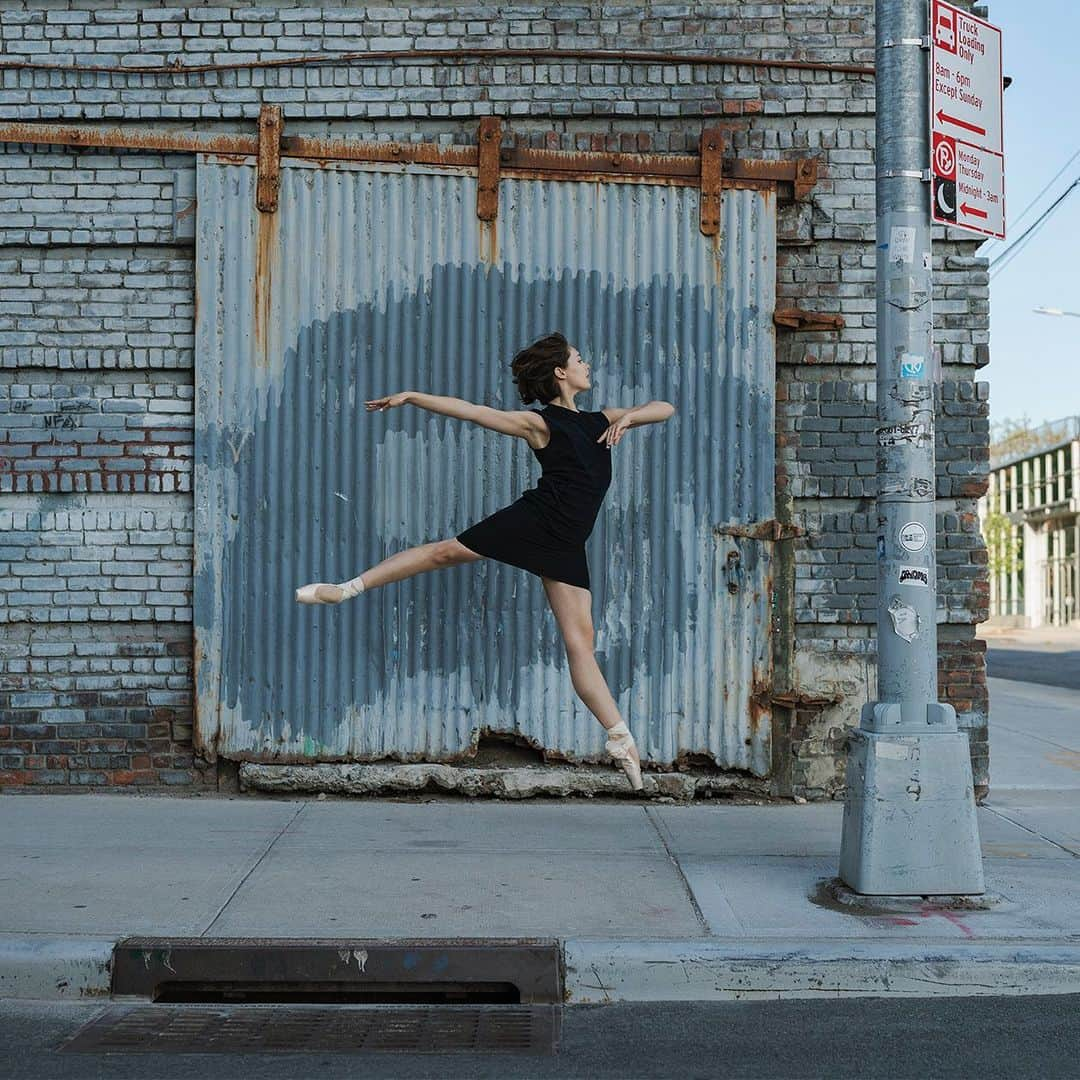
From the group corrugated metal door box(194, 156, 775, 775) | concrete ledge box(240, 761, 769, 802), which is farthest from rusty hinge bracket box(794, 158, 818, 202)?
concrete ledge box(240, 761, 769, 802)

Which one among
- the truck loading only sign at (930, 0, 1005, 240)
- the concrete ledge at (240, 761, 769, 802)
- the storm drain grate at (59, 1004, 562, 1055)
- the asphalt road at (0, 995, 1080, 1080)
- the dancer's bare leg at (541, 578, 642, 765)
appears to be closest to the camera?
the asphalt road at (0, 995, 1080, 1080)

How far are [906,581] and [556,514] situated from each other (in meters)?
1.72

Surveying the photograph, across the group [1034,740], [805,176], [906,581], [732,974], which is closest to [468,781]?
[906,581]

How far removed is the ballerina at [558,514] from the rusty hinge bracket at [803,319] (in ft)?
4.73

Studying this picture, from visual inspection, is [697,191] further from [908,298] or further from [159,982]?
[159,982]

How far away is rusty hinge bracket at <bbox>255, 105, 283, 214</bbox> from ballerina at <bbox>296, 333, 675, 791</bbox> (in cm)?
211

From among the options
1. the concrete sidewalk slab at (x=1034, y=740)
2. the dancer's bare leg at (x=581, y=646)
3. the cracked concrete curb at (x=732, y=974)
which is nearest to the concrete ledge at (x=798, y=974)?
the cracked concrete curb at (x=732, y=974)

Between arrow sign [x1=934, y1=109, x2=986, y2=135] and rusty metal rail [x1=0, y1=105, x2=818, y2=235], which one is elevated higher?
rusty metal rail [x1=0, y1=105, x2=818, y2=235]

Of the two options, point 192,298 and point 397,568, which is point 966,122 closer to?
point 397,568

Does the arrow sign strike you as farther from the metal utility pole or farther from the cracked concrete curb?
the cracked concrete curb

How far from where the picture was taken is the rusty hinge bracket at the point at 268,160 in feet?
24.8

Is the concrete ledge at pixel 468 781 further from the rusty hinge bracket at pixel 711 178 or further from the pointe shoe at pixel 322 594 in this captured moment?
the rusty hinge bracket at pixel 711 178

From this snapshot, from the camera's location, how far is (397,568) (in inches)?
247

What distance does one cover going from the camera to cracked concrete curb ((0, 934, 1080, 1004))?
445 cm
